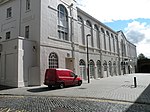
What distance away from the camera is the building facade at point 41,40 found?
16953mm

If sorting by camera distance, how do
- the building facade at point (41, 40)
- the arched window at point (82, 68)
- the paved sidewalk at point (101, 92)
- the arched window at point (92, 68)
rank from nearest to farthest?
1. the paved sidewalk at point (101, 92)
2. the building facade at point (41, 40)
3. the arched window at point (82, 68)
4. the arched window at point (92, 68)

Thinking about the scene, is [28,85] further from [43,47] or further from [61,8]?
[61,8]

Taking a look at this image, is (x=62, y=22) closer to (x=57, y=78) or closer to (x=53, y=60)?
(x=53, y=60)

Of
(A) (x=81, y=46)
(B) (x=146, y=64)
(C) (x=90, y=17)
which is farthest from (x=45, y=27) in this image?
(B) (x=146, y=64)

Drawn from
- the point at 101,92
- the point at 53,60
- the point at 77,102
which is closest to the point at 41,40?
the point at 53,60

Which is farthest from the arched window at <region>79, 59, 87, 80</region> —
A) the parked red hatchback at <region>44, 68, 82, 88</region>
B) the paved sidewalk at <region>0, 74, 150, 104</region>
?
the paved sidewalk at <region>0, 74, 150, 104</region>

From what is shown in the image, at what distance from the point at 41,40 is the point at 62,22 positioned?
554 centimetres

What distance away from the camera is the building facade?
55.6 ft

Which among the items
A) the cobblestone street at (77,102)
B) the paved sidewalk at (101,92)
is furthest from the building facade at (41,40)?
the cobblestone street at (77,102)

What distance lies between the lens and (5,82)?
1730cm

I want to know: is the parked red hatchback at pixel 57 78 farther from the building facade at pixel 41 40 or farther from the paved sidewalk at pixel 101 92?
the building facade at pixel 41 40

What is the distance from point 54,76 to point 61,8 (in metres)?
11.6

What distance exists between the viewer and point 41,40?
719 inches

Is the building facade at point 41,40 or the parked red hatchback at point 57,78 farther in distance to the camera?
the building facade at point 41,40
